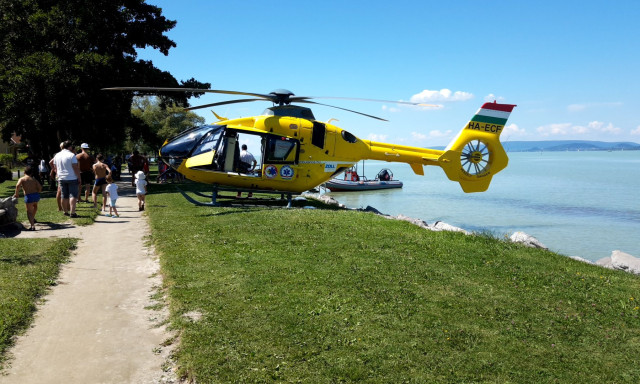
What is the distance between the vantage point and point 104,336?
5289mm

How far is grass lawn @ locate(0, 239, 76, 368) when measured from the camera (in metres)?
5.41

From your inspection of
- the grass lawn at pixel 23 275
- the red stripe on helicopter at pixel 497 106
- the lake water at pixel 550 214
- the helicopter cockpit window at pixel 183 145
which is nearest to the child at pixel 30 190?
the grass lawn at pixel 23 275

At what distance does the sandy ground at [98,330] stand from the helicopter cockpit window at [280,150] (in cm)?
622

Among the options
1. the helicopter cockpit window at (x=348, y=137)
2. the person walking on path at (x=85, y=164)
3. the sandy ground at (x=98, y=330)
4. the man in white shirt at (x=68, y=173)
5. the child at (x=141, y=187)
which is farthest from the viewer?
the helicopter cockpit window at (x=348, y=137)

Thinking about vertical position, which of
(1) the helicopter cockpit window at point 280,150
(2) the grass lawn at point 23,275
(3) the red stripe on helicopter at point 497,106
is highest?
(3) the red stripe on helicopter at point 497,106

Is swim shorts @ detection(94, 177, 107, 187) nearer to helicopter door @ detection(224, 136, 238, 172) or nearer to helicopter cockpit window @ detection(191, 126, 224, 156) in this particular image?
helicopter cockpit window @ detection(191, 126, 224, 156)

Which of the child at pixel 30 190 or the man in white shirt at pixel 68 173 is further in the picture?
the man in white shirt at pixel 68 173

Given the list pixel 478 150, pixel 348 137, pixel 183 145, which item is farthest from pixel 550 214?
pixel 183 145

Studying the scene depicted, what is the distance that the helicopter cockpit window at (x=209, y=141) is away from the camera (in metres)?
14.1

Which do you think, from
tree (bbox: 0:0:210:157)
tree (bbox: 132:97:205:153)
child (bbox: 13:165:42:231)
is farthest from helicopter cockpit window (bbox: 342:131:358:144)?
tree (bbox: 132:97:205:153)

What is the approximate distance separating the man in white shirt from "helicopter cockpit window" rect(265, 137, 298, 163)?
563 cm

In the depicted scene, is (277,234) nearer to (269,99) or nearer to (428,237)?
(428,237)

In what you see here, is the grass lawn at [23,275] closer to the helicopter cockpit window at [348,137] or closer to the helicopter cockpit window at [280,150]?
the helicopter cockpit window at [280,150]

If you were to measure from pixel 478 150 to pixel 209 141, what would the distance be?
9977 millimetres
